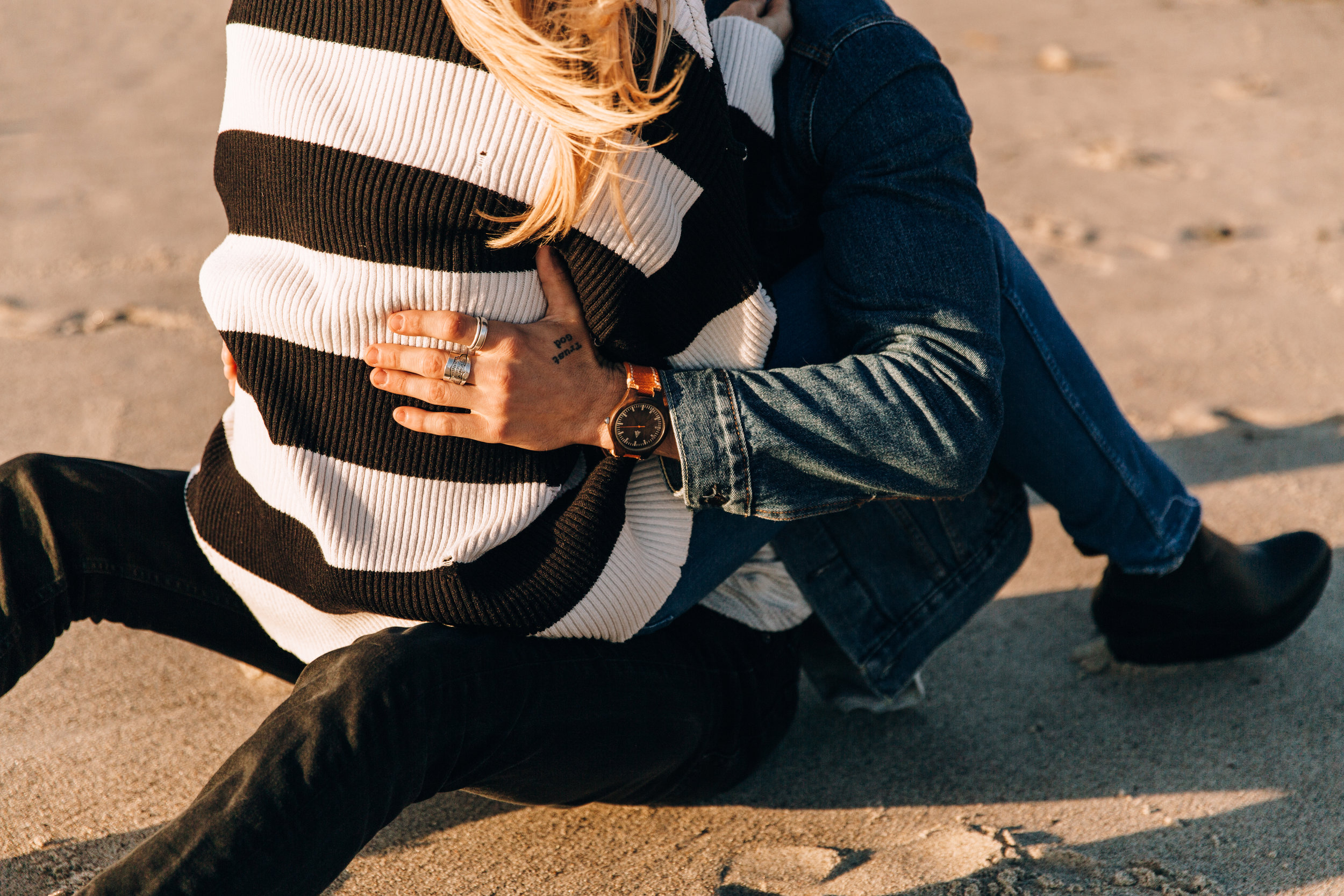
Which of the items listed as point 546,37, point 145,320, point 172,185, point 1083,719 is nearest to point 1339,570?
A: point 1083,719

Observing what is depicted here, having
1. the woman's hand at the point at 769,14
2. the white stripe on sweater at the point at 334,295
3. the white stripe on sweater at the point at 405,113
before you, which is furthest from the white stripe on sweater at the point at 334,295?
the woman's hand at the point at 769,14

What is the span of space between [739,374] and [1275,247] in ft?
8.13

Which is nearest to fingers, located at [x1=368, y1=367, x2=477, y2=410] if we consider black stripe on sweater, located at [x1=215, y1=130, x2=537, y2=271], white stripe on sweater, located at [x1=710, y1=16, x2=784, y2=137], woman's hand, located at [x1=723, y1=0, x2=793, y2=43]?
black stripe on sweater, located at [x1=215, y1=130, x2=537, y2=271]

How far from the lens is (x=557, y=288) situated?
1.10m

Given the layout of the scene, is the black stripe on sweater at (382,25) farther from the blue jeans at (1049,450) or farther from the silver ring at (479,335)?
the blue jeans at (1049,450)

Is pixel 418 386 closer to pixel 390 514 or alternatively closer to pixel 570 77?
pixel 390 514

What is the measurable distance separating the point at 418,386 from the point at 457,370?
0.14 ft

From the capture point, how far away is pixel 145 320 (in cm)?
256

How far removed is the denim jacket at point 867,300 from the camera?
3.83 feet

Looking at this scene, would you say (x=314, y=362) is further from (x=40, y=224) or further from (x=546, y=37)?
(x=40, y=224)

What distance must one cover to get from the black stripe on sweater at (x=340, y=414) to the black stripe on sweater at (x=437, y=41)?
0.31 meters

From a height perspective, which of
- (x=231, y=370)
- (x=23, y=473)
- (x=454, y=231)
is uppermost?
(x=454, y=231)

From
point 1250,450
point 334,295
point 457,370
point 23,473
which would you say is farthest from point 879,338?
point 1250,450

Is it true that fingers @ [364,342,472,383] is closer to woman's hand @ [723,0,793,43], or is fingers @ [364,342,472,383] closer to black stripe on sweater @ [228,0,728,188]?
black stripe on sweater @ [228,0,728,188]
